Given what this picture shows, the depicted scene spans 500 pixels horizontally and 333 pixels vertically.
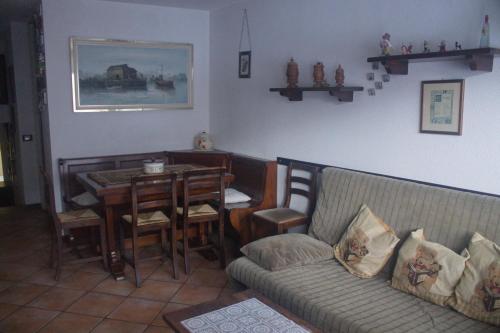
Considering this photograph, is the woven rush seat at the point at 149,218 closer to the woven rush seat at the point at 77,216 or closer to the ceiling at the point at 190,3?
the woven rush seat at the point at 77,216

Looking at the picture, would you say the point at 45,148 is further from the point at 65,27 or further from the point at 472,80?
the point at 472,80

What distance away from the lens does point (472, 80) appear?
2.53 m

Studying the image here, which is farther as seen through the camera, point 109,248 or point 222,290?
point 109,248

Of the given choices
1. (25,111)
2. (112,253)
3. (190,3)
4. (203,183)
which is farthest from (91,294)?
(25,111)

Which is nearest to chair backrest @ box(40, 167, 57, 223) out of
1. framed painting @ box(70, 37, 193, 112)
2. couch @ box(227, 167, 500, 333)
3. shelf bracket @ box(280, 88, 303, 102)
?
framed painting @ box(70, 37, 193, 112)

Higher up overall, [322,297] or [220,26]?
[220,26]

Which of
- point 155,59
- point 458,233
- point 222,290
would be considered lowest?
point 222,290

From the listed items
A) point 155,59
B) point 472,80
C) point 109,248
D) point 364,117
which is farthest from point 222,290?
point 155,59

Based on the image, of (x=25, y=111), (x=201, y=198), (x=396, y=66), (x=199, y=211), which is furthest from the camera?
(x=25, y=111)

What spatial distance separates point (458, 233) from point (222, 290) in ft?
5.58

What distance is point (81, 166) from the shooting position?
443 cm

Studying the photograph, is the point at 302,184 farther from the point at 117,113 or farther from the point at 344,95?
the point at 117,113

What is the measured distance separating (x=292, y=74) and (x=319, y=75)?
313 millimetres

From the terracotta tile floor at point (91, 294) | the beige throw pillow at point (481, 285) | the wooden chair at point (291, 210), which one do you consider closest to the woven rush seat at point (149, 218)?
the terracotta tile floor at point (91, 294)
